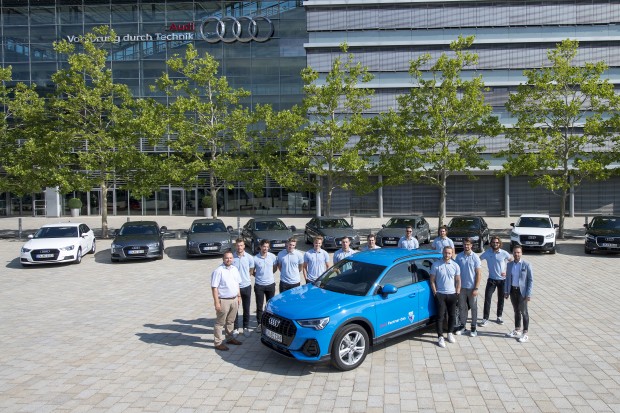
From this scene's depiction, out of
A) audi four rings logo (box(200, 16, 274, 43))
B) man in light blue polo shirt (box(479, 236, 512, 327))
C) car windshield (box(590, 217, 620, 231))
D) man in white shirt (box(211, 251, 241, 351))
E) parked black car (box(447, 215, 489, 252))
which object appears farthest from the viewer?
audi four rings logo (box(200, 16, 274, 43))

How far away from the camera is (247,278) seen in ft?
28.1

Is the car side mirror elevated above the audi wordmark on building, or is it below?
below

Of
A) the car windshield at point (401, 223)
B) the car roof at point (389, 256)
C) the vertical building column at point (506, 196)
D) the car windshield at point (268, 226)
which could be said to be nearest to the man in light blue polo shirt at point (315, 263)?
the car roof at point (389, 256)

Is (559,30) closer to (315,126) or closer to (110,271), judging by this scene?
(315,126)

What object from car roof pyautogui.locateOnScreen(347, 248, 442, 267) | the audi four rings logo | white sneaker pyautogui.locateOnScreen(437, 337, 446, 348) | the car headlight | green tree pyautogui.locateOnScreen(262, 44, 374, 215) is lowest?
white sneaker pyautogui.locateOnScreen(437, 337, 446, 348)

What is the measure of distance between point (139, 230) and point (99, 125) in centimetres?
832

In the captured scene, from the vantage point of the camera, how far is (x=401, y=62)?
112 ft

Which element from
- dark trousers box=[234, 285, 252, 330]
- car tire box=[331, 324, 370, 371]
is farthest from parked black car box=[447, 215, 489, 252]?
car tire box=[331, 324, 370, 371]

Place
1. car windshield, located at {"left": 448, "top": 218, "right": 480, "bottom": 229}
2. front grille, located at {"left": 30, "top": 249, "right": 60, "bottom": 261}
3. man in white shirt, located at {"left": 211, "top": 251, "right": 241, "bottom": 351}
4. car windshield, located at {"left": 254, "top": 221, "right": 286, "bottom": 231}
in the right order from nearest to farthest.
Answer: man in white shirt, located at {"left": 211, "top": 251, "right": 241, "bottom": 351} → front grille, located at {"left": 30, "top": 249, "right": 60, "bottom": 261} → car windshield, located at {"left": 254, "top": 221, "right": 286, "bottom": 231} → car windshield, located at {"left": 448, "top": 218, "right": 480, "bottom": 229}

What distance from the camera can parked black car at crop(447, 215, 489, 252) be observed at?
58.8 feet

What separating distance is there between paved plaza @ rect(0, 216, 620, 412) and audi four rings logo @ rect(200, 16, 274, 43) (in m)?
28.9

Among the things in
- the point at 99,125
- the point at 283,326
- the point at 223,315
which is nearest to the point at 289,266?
the point at 223,315

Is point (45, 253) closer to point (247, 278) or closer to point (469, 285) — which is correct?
point (247, 278)

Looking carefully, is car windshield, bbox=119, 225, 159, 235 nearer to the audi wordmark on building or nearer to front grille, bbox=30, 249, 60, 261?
front grille, bbox=30, 249, 60, 261
